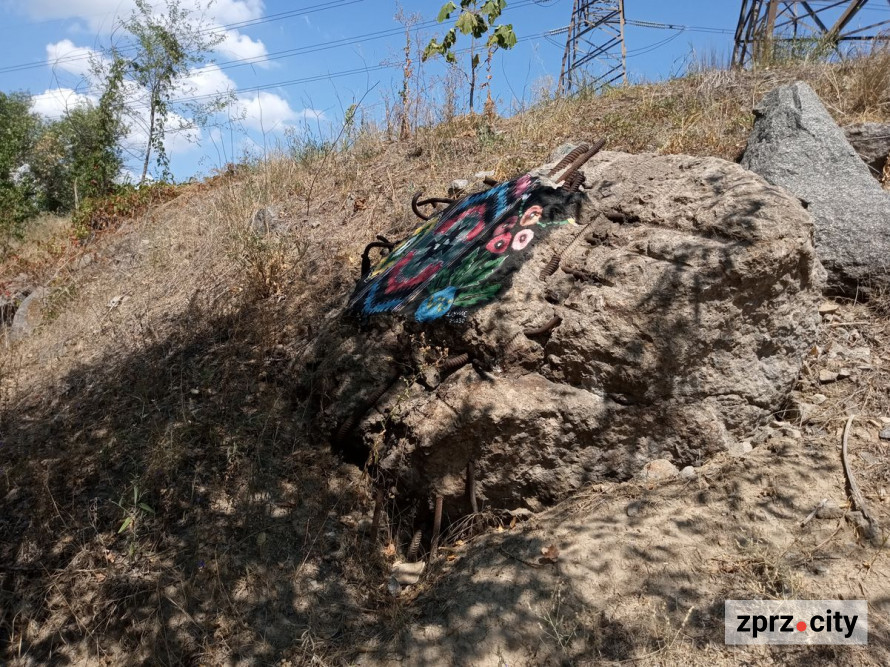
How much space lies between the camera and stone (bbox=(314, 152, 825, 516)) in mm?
2682

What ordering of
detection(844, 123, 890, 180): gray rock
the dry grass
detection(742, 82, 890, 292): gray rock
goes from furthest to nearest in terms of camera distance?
detection(844, 123, 890, 180): gray rock
detection(742, 82, 890, 292): gray rock
the dry grass

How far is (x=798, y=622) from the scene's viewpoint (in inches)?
77.7

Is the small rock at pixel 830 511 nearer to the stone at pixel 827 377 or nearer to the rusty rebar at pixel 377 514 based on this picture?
the stone at pixel 827 377

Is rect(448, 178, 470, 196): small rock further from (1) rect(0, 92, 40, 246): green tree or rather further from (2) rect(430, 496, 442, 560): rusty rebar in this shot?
(1) rect(0, 92, 40, 246): green tree

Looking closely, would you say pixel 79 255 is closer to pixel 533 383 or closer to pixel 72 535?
pixel 72 535

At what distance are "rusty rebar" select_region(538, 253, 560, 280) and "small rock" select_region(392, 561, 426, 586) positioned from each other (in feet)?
4.73

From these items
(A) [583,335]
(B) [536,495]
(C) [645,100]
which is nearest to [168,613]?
(B) [536,495]

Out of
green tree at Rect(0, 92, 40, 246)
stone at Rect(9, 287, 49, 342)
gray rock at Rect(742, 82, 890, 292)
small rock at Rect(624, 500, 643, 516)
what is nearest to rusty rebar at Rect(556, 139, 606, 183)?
gray rock at Rect(742, 82, 890, 292)

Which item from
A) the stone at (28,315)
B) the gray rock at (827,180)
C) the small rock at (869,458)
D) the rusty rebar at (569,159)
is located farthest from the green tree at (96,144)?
the small rock at (869,458)

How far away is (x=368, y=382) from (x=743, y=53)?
234 inches

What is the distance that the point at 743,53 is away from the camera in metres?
6.76

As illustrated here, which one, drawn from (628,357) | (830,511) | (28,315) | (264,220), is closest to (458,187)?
(264,220)

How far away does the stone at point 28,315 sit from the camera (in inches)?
235

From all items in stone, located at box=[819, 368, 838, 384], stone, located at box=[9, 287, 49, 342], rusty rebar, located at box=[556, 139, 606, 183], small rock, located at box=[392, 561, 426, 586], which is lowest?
small rock, located at box=[392, 561, 426, 586]
